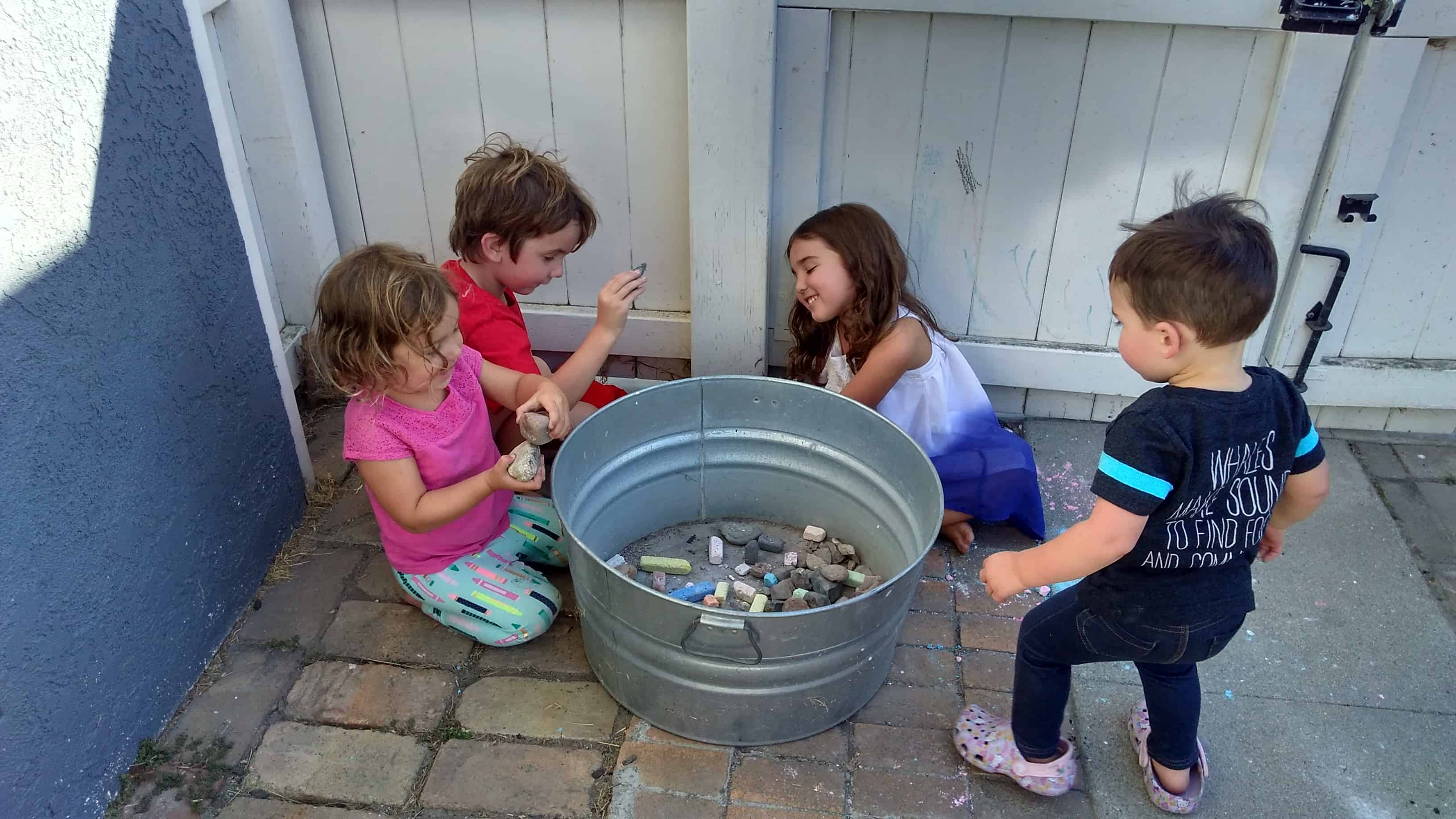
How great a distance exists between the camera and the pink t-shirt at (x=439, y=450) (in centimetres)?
205

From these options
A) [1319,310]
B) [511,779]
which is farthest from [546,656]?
[1319,310]

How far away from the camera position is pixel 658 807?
190 cm

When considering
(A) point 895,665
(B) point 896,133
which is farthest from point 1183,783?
(B) point 896,133

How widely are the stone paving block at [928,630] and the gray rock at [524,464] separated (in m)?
0.91

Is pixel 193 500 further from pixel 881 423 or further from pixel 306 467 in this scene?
pixel 881 423

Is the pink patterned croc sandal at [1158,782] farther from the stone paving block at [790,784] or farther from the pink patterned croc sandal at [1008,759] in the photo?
the stone paving block at [790,784]

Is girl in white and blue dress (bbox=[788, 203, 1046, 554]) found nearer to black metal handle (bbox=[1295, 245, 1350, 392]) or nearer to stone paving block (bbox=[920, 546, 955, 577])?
stone paving block (bbox=[920, 546, 955, 577])

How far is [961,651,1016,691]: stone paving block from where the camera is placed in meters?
2.17

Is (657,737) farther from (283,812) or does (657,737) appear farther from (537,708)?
(283,812)

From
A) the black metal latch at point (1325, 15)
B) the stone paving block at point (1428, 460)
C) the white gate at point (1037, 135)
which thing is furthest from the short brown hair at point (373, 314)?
the stone paving block at point (1428, 460)

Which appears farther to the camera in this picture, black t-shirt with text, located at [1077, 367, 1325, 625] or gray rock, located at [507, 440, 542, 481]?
gray rock, located at [507, 440, 542, 481]

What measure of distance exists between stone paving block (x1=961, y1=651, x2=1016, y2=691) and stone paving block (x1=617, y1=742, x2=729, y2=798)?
57 cm

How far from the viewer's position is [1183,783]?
1878 mm

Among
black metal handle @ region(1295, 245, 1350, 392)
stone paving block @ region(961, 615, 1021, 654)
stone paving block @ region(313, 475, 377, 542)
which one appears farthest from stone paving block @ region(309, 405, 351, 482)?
black metal handle @ region(1295, 245, 1350, 392)
